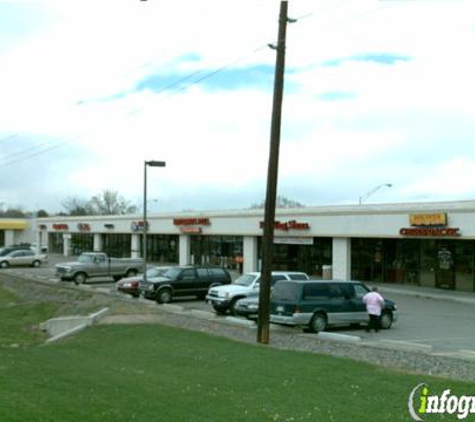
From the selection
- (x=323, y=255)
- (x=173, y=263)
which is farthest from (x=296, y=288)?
(x=173, y=263)

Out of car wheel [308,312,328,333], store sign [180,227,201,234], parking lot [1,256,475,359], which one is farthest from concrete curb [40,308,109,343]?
store sign [180,227,201,234]

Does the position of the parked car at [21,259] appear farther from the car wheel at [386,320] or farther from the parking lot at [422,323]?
the car wheel at [386,320]

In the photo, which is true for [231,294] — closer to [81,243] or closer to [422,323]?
[422,323]

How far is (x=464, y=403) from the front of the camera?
10094mm

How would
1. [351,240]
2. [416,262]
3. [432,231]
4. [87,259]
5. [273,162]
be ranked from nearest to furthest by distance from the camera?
[273,162] → [432,231] → [416,262] → [351,240] → [87,259]

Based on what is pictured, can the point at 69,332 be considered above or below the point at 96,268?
below

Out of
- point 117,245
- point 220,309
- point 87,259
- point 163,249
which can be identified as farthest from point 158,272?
point 117,245

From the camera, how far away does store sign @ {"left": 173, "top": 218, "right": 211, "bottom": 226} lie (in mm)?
56375

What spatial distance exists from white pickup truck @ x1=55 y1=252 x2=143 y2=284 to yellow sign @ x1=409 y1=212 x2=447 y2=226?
17121 millimetres

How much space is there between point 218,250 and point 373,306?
3579 cm

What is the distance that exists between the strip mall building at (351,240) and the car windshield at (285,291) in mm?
15728

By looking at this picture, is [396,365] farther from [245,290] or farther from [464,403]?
[245,290]

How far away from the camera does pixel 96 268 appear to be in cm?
4375

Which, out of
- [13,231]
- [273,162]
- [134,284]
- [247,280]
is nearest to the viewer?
[273,162]
